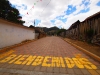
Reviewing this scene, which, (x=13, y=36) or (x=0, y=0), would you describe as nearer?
(x=13, y=36)

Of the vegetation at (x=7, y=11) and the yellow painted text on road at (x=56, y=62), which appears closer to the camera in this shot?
the yellow painted text on road at (x=56, y=62)

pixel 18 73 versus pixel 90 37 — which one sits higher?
pixel 90 37

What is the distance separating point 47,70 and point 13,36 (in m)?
7.36

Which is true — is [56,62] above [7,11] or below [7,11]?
below

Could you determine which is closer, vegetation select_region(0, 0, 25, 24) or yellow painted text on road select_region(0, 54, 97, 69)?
yellow painted text on road select_region(0, 54, 97, 69)

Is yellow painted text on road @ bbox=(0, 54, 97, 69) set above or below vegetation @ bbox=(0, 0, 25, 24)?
below

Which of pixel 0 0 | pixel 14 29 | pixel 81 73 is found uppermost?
pixel 0 0

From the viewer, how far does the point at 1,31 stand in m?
7.57

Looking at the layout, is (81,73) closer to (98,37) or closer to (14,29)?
(98,37)

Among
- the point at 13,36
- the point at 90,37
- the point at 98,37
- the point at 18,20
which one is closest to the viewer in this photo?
the point at 98,37

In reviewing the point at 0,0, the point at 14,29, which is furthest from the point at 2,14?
the point at 14,29

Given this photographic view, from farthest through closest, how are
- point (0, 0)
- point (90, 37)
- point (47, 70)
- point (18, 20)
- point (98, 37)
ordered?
point (18, 20)
point (0, 0)
point (90, 37)
point (98, 37)
point (47, 70)

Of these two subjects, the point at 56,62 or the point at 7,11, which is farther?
the point at 7,11

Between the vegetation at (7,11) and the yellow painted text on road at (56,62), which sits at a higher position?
the vegetation at (7,11)
